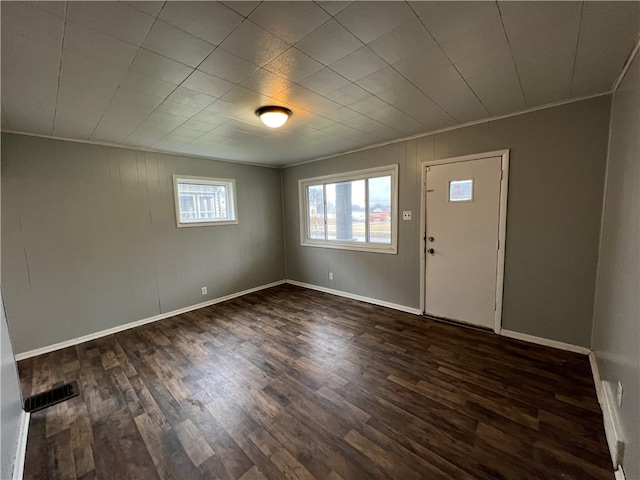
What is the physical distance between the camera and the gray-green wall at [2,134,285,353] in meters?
2.79

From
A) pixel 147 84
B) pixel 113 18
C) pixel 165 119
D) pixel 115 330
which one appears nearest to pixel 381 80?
pixel 113 18

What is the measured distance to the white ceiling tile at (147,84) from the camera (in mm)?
1769

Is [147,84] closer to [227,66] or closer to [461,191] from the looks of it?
[227,66]

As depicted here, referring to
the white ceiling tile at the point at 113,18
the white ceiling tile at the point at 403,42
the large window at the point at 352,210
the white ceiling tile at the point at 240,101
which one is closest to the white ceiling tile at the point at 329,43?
the white ceiling tile at the point at 403,42

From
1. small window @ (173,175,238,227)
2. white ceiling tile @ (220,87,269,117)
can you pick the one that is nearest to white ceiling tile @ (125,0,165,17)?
white ceiling tile @ (220,87,269,117)

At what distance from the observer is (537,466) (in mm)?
1471

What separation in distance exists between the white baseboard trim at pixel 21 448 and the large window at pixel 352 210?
3823 millimetres

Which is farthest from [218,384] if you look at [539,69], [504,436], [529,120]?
[529,120]

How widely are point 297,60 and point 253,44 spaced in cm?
29

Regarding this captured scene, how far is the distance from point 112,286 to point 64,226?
900 millimetres

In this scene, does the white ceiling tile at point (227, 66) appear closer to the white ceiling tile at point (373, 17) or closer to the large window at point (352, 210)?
the white ceiling tile at point (373, 17)

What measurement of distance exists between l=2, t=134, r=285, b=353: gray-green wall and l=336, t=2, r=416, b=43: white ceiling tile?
348cm

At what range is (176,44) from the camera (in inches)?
57.2

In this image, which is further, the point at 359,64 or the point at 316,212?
the point at 316,212
